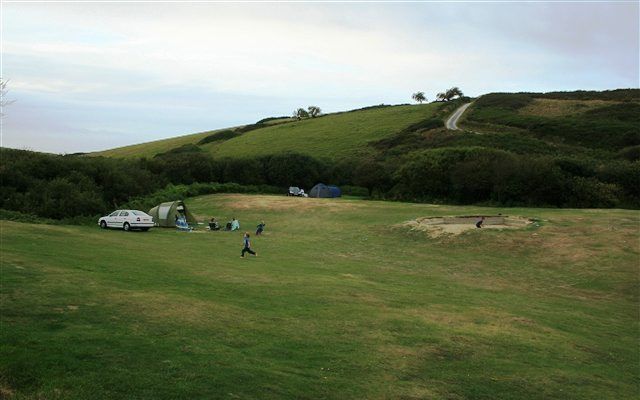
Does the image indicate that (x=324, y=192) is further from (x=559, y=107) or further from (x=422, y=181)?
(x=559, y=107)

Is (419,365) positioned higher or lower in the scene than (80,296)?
lower

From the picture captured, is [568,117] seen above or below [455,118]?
below

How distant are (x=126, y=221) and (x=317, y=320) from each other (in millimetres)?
26792

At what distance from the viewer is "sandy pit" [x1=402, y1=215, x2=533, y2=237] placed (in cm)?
3456

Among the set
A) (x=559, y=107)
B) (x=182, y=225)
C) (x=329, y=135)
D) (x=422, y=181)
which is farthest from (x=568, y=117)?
(x=182, y=225)

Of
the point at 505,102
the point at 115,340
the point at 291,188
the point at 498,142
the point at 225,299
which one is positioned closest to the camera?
the point at 115,340

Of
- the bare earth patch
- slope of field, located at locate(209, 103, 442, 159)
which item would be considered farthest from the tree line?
the bare earth patch

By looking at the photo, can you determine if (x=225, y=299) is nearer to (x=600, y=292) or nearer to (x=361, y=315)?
(x=361, y=315)

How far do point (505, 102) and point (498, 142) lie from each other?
41865 millimetres

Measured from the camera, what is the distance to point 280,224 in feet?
148

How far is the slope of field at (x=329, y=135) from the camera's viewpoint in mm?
98125

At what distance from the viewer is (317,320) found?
1428 cm

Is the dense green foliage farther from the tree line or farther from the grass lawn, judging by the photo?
the grass lawn

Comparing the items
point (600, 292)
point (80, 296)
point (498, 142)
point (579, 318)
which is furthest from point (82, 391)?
point (498, 142)
